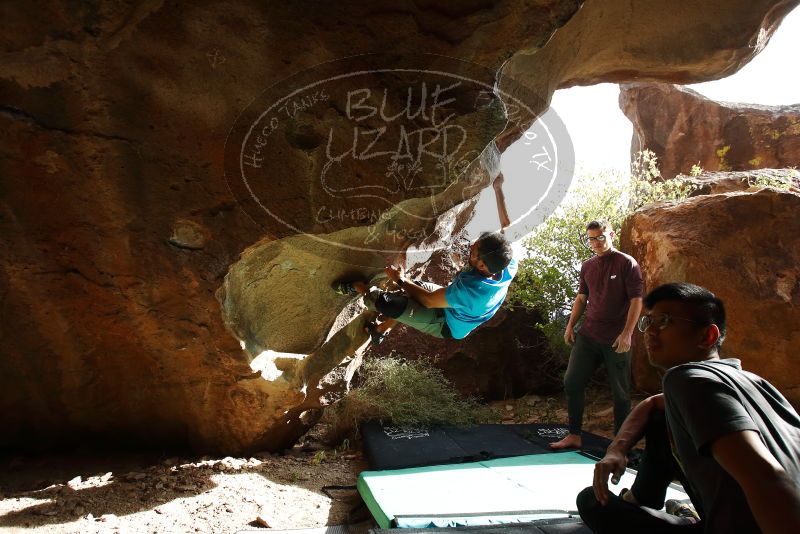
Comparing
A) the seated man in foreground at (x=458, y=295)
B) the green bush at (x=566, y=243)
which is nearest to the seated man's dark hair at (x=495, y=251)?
the seated man in foreground at (x=458, y=295)

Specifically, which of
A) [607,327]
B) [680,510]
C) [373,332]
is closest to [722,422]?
[680,510]

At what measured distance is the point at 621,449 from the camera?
2.20 m

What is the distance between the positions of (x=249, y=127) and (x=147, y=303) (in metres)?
1.45

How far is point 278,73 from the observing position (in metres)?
2.98

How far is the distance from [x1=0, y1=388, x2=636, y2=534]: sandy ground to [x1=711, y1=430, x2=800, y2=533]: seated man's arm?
262cm

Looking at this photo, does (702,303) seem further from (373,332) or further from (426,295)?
(373,332)

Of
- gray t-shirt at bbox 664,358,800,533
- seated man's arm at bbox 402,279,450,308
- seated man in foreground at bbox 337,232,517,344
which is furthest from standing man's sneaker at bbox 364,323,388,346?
gray t-shirt at bbox 664,358,800,533

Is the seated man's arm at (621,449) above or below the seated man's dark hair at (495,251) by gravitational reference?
below

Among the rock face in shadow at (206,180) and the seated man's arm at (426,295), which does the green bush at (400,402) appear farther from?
the seated man's arm at (426,295)

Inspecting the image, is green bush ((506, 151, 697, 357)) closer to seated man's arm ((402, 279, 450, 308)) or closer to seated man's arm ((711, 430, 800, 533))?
seated man's arm ((402, 279, 450, 308))

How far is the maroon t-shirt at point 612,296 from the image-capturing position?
4.46m

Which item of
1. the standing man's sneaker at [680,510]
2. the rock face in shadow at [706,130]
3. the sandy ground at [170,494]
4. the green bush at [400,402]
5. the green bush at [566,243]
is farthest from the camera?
the rock face in shadow at [706,130]

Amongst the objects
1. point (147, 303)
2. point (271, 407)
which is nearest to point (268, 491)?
point (271, 407)

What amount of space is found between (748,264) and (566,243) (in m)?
2.44
